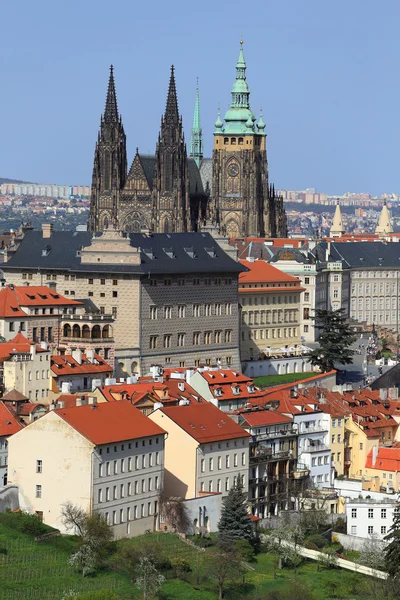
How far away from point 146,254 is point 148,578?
177 feet

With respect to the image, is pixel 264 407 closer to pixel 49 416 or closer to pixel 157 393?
pixel 157 393

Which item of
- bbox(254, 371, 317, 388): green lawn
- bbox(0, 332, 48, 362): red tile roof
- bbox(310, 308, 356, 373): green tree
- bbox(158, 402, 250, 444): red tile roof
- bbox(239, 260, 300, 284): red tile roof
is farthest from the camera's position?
bbox(239, 260, 300, 284): red tile roof

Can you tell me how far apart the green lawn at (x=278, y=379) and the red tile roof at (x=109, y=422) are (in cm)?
3663

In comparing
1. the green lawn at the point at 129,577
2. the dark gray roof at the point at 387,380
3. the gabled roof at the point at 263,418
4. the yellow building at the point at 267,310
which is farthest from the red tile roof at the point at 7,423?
the yellow building at the point at 267,310

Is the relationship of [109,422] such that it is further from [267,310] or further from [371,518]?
[267,310]

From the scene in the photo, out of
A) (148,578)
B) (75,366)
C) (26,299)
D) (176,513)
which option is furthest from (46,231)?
(148,578)

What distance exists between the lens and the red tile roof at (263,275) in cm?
16525

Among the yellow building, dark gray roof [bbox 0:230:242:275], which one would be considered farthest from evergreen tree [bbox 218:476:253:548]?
the yellow building

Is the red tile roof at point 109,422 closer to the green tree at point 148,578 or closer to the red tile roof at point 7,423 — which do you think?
the red tile roof at point 7,423

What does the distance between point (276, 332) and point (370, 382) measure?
16.9 metres

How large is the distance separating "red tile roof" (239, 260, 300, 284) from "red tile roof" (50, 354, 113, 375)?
3162 cm

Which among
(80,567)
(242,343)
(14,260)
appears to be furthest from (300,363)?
(80,567)

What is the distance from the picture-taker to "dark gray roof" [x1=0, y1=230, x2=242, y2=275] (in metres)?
147

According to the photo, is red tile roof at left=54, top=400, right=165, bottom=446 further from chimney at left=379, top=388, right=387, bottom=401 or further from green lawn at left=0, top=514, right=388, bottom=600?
chimney at left=379, top=388, right=387, bottom=401
